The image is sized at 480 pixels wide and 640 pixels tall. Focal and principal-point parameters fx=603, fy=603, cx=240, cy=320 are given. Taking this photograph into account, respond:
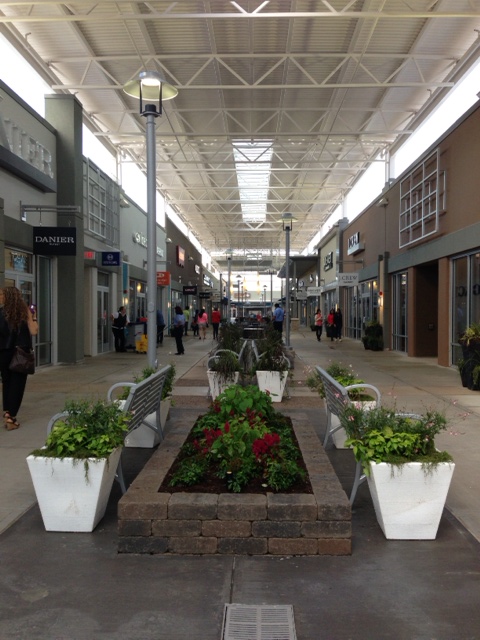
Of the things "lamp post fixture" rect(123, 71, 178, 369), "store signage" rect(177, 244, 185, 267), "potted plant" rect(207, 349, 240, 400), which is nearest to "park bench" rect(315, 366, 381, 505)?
"potted plant" rect(207, 349, 240, 400)

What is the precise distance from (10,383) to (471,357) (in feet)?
27.6

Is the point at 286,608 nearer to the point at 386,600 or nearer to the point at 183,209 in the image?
the point at 386,600

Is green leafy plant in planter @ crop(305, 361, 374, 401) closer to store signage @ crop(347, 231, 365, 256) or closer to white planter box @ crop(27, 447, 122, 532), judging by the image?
white planter box @ crop(27, 447, 122, 532)

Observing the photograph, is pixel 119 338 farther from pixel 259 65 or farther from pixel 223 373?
pixel 223 373

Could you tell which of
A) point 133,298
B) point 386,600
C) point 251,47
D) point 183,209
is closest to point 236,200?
point 183,209

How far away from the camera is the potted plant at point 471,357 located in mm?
11377

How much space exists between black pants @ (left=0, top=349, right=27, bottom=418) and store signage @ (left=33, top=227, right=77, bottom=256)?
22.5 ft

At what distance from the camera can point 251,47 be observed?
17.0 metres

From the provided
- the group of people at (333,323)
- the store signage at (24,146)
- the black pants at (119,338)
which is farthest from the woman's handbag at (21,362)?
the group of people at (333,323)

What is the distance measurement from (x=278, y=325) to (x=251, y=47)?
1234 centimetres

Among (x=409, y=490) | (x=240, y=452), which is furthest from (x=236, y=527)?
(x=409, y=490)

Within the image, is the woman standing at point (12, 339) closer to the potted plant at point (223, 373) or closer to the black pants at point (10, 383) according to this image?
the black pants at point (10, 383)

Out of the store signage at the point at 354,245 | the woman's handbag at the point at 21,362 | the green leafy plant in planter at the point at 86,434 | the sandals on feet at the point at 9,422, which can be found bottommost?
the sandals on feet at the point at 9,422

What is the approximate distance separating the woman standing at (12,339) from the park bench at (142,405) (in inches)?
75.9
